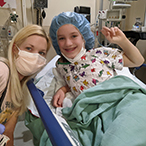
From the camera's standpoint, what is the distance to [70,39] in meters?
1.21

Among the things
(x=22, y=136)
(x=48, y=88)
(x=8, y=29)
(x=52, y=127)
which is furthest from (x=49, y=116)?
(x=8, y=29)

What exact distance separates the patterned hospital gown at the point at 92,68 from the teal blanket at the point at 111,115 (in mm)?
160

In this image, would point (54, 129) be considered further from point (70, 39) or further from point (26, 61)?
point (70, 39)

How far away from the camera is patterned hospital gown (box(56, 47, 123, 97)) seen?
1210mm

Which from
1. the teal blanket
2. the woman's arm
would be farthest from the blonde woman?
the teal blanket

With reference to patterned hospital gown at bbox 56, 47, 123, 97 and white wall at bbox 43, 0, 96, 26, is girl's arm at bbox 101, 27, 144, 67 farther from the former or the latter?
white wall at bbox 43, 0, 96, 26

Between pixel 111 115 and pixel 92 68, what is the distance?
0.48m

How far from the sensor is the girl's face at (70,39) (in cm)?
119

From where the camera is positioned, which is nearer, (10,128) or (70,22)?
(70,22)

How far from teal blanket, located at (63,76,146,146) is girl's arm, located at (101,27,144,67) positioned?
0.23 meters

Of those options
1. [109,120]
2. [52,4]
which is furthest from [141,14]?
[109,120]

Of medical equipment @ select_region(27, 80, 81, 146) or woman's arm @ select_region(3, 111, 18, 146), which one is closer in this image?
medical equipment @ select_region(27, 80, 81, 146)

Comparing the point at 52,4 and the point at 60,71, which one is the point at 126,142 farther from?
the point at 52,4

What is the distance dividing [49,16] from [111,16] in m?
1.02
